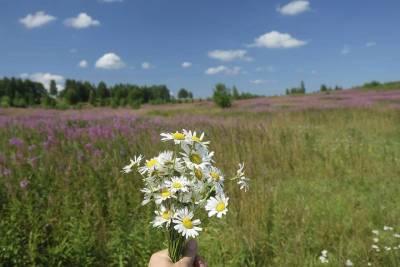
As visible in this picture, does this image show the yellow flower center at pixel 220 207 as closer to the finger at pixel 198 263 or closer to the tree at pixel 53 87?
the finger at pixel 198 263

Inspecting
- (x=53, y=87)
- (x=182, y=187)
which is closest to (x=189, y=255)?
(x=182, y=187)

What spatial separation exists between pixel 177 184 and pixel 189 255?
0.94ft

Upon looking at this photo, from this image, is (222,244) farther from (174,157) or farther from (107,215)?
(174,157)

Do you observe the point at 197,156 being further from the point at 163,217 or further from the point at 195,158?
the point at 163,217

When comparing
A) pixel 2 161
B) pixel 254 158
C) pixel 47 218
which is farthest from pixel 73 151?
pixel 254 158

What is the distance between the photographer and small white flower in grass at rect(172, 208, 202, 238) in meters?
1.11

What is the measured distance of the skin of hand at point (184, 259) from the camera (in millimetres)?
1170

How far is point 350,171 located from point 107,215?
4.12 metres

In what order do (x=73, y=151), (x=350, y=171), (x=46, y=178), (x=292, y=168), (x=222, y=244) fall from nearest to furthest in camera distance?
(x=222, y=244)
(x=46, y=178)
(x=73, y=151)
(x=350, y=171)
(x=292, y=168)

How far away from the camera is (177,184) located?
1.15 m

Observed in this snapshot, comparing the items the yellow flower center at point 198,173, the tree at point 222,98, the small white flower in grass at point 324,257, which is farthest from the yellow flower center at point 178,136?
the tree at point 222,98

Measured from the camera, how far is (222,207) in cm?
117

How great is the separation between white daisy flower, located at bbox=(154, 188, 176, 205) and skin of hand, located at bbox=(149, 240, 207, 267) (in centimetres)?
20

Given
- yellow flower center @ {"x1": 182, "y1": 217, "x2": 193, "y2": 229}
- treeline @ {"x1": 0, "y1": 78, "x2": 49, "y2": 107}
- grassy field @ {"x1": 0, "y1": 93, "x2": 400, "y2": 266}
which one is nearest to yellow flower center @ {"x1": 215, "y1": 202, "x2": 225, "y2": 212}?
yellow flower center @ {"x1": 182, "y1": 217, "x2": 193, "y2": 229}
